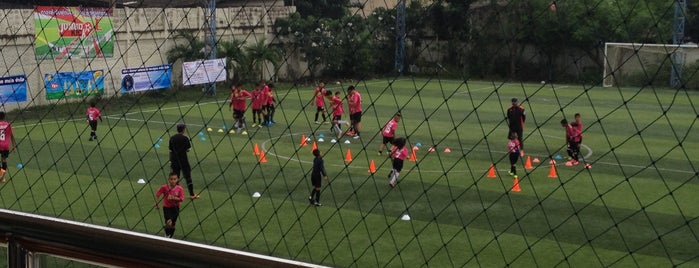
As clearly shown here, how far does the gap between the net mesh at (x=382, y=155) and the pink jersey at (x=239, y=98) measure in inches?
18.5

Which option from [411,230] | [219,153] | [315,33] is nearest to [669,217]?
[411,230]

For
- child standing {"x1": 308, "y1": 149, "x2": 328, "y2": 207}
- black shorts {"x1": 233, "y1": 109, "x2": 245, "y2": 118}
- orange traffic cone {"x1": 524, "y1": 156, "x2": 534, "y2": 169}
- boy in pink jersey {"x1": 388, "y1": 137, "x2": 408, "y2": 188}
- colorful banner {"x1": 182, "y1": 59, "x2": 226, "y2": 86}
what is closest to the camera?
child standing {"x1": 308, "y1": 149, "x2": 328, "y2": 207}

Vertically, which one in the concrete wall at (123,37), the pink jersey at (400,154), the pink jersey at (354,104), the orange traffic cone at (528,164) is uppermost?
the concrete wall at (123,37)

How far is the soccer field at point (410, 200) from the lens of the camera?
29.6 feet

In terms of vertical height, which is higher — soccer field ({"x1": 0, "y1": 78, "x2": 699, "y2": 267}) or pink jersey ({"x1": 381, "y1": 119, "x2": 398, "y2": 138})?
pink jersey ({"x1": 381, "y1": 119, "x2": 398, "y2": 138})

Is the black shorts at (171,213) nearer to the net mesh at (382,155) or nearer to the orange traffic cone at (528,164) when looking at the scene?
the net mesh at (382,155)

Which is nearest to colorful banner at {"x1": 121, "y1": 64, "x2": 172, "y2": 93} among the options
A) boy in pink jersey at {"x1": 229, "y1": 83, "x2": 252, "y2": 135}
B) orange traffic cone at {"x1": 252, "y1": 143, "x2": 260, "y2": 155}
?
boy in pink jersey at {"x1": 229, "y1": 83, "x2": 252, "y2": 135}

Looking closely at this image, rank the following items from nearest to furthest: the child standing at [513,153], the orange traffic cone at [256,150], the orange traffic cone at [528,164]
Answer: the child standing at [513,153] < the orange traffic cone at [528,164] < the orange traffic cone at [256,150]

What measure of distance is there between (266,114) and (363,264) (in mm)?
9752

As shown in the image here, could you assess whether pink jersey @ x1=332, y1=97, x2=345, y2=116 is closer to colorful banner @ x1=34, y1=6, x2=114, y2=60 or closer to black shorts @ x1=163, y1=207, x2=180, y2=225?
colorful banner @ x1=34, y1=6, x2=114, y2=60

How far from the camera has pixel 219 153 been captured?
15.5 m

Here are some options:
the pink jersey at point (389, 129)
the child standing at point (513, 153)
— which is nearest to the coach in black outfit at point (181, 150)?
the pink jersey at point (389, 129)

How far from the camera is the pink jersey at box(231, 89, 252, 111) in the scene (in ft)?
57.3

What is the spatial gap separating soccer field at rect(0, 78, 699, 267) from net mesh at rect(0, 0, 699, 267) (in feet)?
0.13
